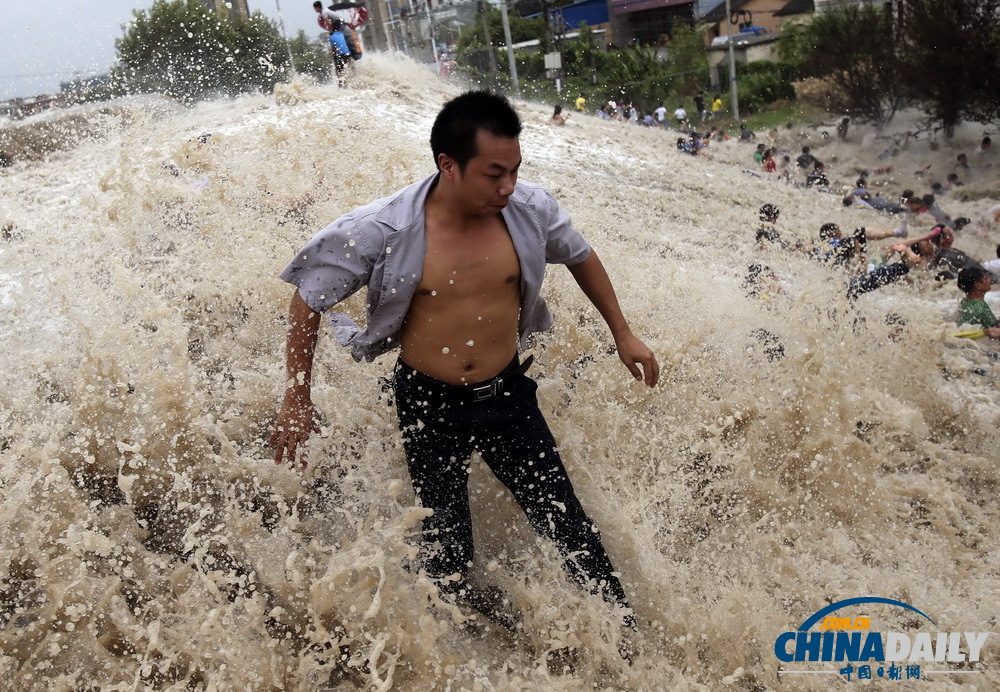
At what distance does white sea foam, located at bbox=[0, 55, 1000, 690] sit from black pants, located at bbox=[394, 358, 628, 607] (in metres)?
0.10

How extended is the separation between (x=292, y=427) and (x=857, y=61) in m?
19.5

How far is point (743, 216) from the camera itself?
10.3 m

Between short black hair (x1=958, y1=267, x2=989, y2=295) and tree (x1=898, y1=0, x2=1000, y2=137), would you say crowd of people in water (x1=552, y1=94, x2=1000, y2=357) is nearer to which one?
short black hair (x1=958, y1=267, x2=989, y2=295)

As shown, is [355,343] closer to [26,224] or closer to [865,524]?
[865,524]

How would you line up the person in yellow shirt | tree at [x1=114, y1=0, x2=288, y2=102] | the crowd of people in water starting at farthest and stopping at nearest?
tree at [x1=114, y1=0, x2=288, y2=102], the person in yellow shirt, the crowd of people in water

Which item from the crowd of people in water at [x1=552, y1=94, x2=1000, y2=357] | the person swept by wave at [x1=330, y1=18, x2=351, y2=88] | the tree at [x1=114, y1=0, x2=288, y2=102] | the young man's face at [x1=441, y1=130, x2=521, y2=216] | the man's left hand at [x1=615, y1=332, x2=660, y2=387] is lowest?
the crowd of people in water at [x1=552, y1=94, x2=1000, y2=357]

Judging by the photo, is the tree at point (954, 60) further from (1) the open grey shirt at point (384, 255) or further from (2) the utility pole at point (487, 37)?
(1) the open grey shirt at point (384, 255)

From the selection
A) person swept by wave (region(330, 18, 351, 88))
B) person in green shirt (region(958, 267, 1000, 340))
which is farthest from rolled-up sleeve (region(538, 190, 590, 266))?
person swept by wave (region(330, 18, 351, 88))

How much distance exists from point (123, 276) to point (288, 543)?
1967 millimetres

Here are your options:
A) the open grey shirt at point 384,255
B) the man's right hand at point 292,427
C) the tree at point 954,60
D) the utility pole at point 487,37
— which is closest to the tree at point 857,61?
the tree at point 954,60

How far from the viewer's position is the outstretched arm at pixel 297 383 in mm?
2438

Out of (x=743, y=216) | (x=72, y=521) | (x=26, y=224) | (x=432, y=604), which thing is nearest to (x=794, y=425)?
(x=432, y=604)

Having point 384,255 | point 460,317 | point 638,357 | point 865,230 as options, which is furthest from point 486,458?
point 865,230

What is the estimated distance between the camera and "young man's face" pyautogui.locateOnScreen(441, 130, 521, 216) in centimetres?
232
